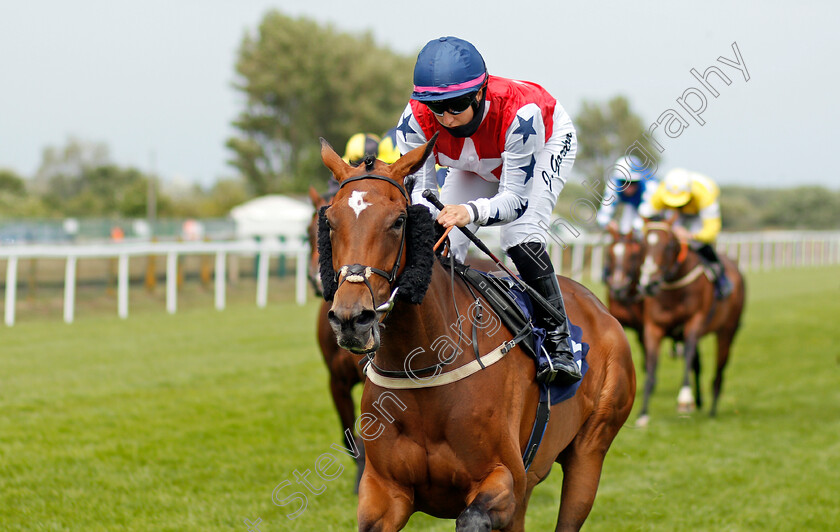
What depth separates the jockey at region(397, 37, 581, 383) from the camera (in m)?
3.00

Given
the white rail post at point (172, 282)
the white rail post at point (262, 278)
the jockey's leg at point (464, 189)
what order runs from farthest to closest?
the white rail post at point (262, 278) < the white rail post at point (172, 282) < the jockey's leg at point (464, 189)

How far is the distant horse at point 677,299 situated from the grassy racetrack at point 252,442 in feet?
1.79

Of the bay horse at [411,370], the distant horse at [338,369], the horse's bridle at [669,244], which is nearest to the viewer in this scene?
the bay horse at [411,370]

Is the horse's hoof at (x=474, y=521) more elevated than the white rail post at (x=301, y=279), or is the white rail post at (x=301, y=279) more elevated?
the horse's hoof at (x=474, y=521)

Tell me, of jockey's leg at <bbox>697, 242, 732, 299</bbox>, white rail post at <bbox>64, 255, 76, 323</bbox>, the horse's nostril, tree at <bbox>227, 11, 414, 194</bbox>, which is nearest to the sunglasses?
the horse's nostril

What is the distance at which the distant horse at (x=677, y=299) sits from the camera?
27.0ft

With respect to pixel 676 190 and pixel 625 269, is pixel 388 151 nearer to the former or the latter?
pixel 625 269

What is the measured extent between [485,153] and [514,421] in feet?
3.57

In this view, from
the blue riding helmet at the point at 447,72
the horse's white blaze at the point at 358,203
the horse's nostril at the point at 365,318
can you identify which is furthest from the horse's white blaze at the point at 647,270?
the horse's nostril at the point at 365,318

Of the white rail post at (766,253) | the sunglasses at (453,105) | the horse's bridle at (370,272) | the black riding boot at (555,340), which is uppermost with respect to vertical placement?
the sunglasses at (453,105)

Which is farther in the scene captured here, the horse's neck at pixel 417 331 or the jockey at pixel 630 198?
the jockey at pixel 630 198

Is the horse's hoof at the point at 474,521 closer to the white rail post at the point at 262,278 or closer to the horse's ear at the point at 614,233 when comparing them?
the horse's ear at the point at 614,233

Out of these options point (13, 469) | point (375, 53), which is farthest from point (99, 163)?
point (13, 469)

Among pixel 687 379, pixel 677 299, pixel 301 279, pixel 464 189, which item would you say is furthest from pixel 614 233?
pixel 301 279
